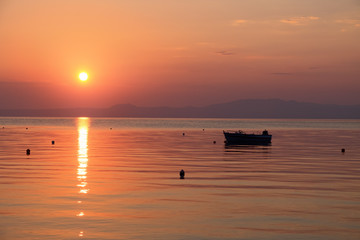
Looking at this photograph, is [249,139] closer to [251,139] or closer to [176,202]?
[251,139]

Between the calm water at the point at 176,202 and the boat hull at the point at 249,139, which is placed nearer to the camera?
the calm water at the point at 176,202

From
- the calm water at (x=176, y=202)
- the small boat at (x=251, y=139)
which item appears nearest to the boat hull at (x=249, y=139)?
the small boat at (x=251, y=139)

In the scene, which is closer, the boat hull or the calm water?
the calm water

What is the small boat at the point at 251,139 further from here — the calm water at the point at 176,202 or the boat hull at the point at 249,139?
the calm water at the point at 176,202

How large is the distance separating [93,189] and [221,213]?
453 inches

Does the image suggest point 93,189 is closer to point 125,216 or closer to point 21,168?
point 125,216

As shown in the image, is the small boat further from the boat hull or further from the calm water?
the calm water

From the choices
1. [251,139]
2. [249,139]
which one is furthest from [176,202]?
[249,139]

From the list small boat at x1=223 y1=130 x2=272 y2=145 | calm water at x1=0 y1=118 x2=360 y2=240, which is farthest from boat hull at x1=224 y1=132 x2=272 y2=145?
calm water at x1=0 y1=118 x2=360 y2=240

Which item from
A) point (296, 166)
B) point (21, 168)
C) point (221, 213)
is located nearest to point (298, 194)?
point (221, 213)

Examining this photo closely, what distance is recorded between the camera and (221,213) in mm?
28453

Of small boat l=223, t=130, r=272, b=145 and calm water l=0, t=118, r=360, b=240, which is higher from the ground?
small boat l=223, t=130, r=272, b=145

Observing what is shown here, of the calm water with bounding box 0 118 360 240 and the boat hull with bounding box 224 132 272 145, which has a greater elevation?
the boat hull with bounding box 224 132 272 145

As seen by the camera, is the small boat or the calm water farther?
the small boat
